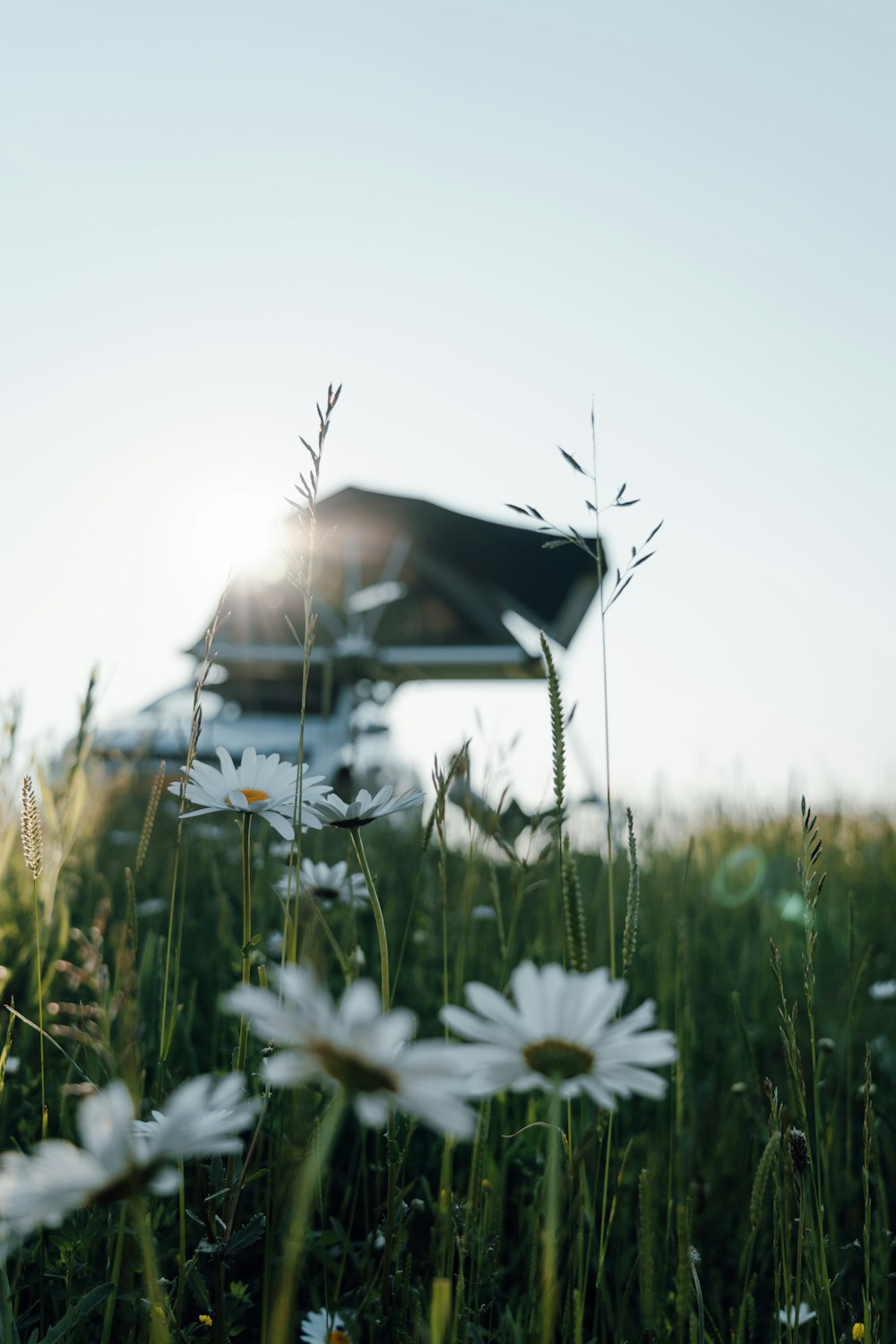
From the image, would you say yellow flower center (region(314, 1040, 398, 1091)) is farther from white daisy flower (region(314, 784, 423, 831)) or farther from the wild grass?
white daisy flower (region(314, 784, 423, 831))

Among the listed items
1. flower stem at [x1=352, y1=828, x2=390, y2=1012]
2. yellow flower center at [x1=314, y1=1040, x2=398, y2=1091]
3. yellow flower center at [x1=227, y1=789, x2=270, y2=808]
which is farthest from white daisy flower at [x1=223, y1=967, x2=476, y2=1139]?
yellow flower center at [x1=227, y1=789, x2=270, y2=808]

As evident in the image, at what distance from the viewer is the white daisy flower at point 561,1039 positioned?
42 centimetres

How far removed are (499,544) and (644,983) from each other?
1290 centimetres

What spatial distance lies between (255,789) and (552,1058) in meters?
0.44

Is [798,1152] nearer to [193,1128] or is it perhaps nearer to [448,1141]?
[448,1141]

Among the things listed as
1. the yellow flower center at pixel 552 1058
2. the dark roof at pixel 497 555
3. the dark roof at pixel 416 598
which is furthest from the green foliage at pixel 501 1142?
the dark roof at pixel 497 555

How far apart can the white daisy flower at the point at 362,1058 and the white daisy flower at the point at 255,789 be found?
329 millimetres

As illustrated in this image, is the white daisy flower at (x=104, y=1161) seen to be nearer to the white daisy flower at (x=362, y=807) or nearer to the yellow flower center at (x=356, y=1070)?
the yellow flower center at (x=356, y=1070)

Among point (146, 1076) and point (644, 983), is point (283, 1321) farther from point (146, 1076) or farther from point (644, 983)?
point (644, 983)

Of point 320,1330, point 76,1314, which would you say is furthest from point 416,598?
point 76,1314

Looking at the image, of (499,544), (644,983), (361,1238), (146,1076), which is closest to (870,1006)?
(644,983)

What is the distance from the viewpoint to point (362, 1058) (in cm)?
36

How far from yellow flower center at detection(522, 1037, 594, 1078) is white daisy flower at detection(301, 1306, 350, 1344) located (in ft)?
1.75

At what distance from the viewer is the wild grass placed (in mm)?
706
